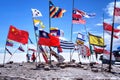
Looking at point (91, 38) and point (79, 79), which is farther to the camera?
point (91, 38)

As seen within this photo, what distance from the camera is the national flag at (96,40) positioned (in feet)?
112

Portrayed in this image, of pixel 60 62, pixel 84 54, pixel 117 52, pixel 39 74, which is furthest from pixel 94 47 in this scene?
pixel 117 52

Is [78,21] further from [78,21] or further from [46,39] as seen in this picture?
[46,39]

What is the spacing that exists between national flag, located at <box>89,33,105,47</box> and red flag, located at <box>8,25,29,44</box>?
6.26m

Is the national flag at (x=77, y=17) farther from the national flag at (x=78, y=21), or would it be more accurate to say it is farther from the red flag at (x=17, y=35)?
the red flag at (x=17, y=35)

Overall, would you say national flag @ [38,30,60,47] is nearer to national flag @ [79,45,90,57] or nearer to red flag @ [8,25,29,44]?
red flag @ [8,25,29,44]

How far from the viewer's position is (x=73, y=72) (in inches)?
1112

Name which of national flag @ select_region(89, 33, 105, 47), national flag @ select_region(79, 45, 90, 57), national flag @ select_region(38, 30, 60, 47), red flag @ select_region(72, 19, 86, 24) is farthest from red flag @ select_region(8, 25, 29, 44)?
national flag @ select_region(89, 33, 105, 47)

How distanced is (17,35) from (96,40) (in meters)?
7.62

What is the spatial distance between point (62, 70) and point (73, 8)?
10666mm

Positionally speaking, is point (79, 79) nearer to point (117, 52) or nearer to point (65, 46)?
point (65, 46)

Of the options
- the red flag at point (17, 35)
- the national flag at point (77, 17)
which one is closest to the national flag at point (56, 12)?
the national flag at point (77, 17)

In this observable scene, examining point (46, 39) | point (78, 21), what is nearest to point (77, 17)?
point (78, 21)

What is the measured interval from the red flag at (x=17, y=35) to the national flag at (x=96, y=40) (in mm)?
6258
